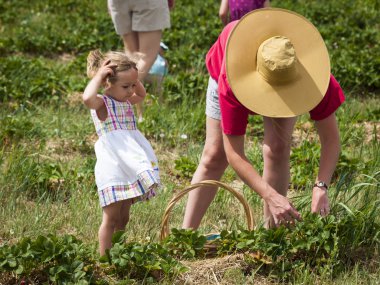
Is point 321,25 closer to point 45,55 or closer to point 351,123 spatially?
point 45,55

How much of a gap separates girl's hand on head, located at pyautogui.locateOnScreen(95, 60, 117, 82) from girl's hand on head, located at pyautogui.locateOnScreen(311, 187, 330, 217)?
1.16 meters

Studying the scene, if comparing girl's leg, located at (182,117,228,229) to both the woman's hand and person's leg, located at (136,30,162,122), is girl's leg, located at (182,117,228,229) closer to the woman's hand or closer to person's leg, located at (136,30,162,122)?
the woman's hand

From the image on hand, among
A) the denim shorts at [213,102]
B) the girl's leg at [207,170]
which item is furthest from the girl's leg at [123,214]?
the denim shorts at [213,102]

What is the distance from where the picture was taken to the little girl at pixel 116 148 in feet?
12.2

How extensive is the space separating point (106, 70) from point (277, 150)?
3.08 ft

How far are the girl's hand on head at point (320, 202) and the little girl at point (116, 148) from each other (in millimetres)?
765

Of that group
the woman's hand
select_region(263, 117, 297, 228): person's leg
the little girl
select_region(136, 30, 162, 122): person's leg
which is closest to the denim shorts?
select_region(263, 117, 297, 228): person's leg

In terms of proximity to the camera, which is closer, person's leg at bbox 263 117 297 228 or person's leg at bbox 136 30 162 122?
person's leg at bbox 263 117 297 228

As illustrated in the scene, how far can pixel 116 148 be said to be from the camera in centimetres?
379

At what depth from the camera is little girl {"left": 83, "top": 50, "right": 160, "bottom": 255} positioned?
373 centimetres

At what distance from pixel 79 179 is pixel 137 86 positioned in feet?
3.88

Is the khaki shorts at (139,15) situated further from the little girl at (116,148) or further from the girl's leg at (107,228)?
the girl's leg at (107,228)

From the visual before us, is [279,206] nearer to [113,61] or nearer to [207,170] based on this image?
[207,170]

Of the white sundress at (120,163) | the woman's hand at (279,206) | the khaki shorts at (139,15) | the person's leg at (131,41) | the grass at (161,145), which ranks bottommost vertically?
the grass at (161,145)
